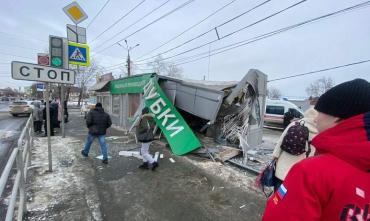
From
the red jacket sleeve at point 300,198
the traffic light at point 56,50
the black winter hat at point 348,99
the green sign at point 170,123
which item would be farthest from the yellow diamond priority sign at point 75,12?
the red jacket sleeve at point 300,198

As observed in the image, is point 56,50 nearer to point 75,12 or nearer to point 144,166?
point 75,12

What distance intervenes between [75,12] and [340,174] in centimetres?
891

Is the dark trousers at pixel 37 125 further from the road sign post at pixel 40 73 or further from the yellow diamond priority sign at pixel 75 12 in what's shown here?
the road sign post at pixel 40 73

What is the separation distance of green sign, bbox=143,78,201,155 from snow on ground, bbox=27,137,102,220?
284 cm

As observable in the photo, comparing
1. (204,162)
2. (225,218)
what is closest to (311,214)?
(225,218)

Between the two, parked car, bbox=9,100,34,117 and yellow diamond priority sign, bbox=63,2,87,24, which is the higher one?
yellow diamond priority sign, bbox=63,2,87,24

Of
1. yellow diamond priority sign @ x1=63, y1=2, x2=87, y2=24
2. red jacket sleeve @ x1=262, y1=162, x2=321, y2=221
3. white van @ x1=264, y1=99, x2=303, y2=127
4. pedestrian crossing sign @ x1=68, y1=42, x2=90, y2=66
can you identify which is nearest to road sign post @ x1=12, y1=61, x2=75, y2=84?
pedestrian crossing sign @ x1=68, y1=42, x2=90, y2=66

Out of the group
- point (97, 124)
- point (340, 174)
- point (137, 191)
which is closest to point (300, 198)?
point (340, 174)

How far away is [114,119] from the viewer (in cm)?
1338

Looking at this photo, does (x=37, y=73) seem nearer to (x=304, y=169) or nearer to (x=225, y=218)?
(x=225, y=218)

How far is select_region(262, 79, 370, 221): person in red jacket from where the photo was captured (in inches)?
36.9

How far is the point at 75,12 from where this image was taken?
7469mm

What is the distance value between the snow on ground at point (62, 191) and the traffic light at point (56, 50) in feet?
9.04

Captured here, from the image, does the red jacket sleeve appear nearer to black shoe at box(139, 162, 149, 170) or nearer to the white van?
black shoe at box(139, 162, 149, 170)
